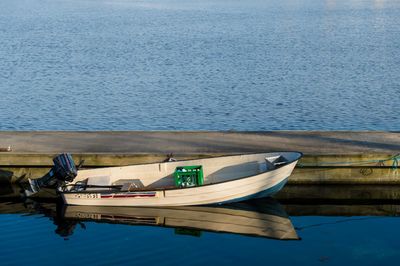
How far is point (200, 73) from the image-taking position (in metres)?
54.0

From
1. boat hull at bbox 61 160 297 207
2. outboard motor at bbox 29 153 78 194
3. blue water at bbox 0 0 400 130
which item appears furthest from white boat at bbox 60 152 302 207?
blue water at bbox 0 0 400 130

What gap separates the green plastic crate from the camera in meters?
24.8

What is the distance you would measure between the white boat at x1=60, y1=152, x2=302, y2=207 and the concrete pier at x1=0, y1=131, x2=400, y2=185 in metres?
0.66

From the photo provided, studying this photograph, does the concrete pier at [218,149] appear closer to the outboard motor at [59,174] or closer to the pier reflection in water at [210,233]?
the pier reflection in water at [210,233]

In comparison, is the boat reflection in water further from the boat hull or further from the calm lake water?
the boat hull

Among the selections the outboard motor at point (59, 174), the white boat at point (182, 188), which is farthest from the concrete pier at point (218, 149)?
the outboard motor at point (59, 174)

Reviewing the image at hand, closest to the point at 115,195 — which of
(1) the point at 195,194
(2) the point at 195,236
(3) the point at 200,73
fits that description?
(1) the point at 195,194

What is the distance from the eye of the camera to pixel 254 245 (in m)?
22.3

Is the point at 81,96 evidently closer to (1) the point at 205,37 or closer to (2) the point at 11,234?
(2) the point at 11,234

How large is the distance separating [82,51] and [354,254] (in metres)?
48.7

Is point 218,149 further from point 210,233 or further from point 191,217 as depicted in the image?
point 210,233

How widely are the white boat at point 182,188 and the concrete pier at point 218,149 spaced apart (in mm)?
659

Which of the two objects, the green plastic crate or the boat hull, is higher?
the green plastic crate

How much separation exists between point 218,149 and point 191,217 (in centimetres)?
310
